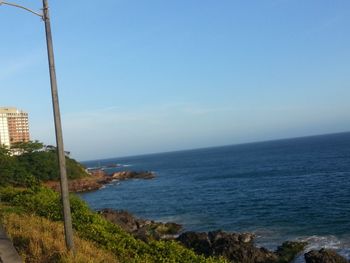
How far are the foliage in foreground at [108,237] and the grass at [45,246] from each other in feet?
4.06

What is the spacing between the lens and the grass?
10.1 meters

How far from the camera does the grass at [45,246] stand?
10.1 meters

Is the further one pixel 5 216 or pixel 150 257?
pixel 5 216

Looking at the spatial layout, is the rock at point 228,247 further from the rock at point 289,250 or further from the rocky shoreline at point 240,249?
the rock at point 289,250

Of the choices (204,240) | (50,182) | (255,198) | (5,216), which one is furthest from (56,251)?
(50,182)

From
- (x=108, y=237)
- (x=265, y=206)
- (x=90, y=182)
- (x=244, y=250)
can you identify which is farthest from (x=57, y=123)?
(x=90, y=182)

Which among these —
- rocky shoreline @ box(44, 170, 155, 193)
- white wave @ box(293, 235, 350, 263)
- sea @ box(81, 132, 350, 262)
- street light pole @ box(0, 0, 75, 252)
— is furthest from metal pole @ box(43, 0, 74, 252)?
rocky shoreline @ box(44, 170, 155, 193)

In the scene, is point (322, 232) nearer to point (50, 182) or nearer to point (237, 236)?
point (237, 236)

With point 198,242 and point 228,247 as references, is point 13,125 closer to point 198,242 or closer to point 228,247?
point 198,242

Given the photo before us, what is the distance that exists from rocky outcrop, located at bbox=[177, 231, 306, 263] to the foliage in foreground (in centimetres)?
750

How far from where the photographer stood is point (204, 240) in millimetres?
29109

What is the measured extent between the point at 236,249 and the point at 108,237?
12.6 metres

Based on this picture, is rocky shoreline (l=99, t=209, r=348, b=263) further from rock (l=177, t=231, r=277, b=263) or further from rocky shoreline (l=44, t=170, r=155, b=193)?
rocky shoreline (l=44, t=170, r=155, b=193)

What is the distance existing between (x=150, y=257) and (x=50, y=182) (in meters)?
69.8
